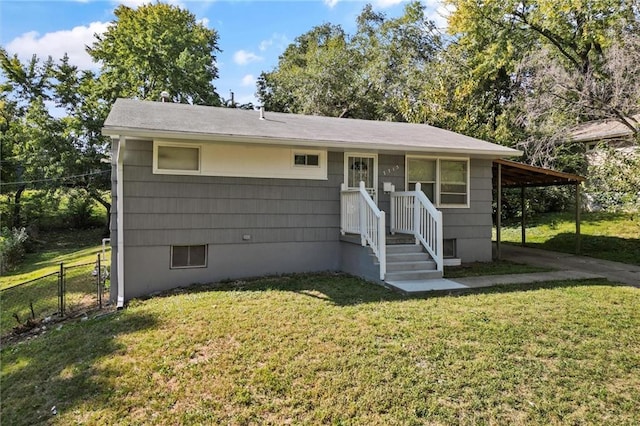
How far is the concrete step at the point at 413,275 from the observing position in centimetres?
678

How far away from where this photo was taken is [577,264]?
9086 millimetres

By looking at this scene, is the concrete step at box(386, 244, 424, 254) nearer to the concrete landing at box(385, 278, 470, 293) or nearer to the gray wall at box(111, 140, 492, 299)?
the gray wall at box(111, 140, 492, 299)

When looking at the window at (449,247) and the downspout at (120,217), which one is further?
the window at (449,247)

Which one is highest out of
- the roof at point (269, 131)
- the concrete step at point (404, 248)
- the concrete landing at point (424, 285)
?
the roof at point (269, 131)

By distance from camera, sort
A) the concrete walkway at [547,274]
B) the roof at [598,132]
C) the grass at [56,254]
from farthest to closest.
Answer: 1. the roof at [598,132]
2. the grass at [56,254]
3. the concrete walkway at [547,274]

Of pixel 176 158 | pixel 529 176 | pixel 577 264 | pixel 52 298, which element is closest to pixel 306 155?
pixel 176 158

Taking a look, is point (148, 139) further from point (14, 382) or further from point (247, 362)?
point (247, 362)

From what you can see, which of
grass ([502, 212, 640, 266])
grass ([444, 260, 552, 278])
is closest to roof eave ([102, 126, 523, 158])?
grass ([444, 260, 552, 278])

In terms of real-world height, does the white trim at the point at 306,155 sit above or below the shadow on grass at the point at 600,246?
above

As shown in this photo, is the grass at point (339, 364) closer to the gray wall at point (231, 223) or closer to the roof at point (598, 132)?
the gray wall at point (231, 223)

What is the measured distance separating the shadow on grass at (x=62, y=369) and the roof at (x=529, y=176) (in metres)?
8.59

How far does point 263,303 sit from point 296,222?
2.49m

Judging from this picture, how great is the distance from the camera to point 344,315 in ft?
16.5

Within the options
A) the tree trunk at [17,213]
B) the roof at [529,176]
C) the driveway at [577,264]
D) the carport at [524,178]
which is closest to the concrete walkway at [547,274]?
the driveway at [577,264]
